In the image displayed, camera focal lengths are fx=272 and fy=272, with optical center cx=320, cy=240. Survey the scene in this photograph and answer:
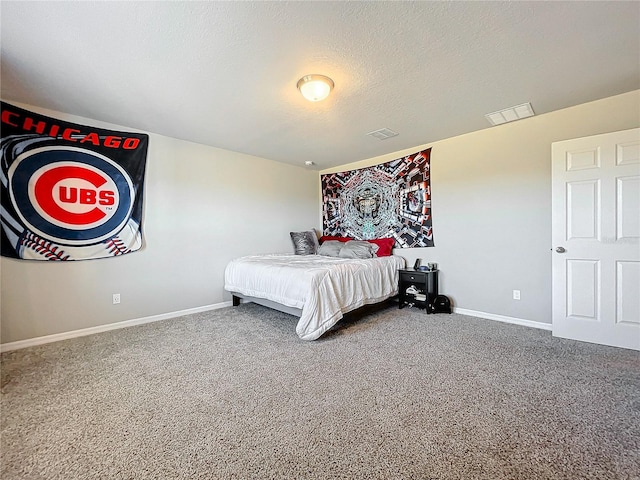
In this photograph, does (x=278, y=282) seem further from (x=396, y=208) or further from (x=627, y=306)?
(x=627, y=306)

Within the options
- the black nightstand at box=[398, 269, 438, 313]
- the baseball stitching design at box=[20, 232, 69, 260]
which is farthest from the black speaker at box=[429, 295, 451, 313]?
the baseball stitching design at box=[20, 232, 69, 260]

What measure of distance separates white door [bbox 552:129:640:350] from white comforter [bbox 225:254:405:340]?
5.93 ft

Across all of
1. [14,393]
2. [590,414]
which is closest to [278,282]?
[14,393]

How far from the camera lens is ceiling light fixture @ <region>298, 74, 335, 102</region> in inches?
87.0

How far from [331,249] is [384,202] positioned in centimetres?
116

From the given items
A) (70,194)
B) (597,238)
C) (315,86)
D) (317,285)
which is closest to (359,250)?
(317,285)

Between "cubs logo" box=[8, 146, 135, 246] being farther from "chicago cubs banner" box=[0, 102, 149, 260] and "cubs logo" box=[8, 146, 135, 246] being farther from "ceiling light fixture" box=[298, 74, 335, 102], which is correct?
"ceiling light fixture" box=[298, 74, 335, 102]

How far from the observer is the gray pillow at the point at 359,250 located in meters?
4.03

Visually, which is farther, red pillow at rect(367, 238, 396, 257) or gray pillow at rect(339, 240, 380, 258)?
red pillow at rect(367, 238, 396, 257)

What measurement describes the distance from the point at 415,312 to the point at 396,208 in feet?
5.28

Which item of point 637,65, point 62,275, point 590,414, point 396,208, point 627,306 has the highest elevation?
point 637,65

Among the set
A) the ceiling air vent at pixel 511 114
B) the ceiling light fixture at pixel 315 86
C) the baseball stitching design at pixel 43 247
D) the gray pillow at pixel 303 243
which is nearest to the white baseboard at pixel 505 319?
the ceiling air vent at pixel 511 114

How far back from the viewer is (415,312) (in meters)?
3.65

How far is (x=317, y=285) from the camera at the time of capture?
2758 millimetres
